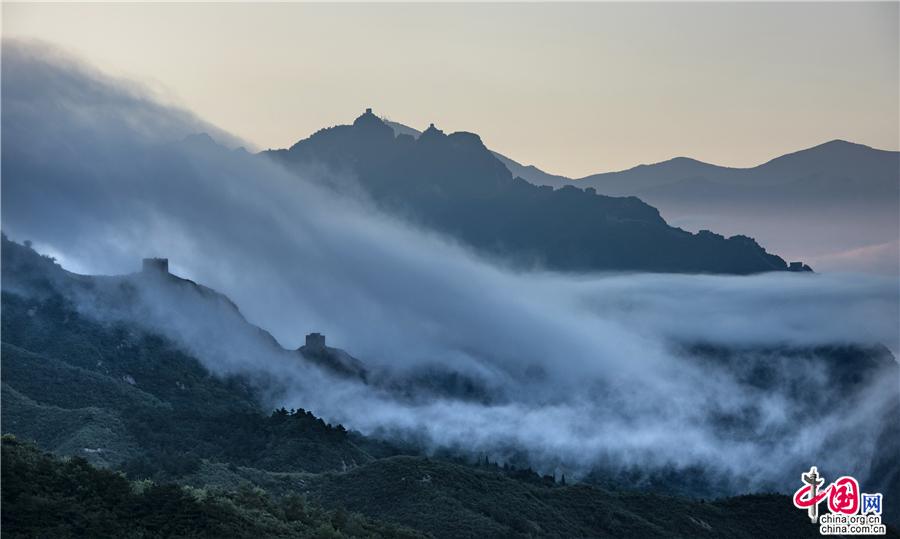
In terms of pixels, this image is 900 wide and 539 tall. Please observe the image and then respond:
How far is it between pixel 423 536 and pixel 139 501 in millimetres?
50643

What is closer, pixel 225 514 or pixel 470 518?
pixel 225 514

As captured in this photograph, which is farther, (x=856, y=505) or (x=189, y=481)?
(x=189, y=481)

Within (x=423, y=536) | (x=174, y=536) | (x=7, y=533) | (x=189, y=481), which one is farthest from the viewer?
(x=189, y=481)

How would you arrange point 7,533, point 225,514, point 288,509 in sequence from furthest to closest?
1. point 288,509
2. point 225,514
3. point 7,533

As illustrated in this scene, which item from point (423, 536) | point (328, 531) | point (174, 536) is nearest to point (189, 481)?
point (423, 536)

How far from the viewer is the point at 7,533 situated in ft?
381

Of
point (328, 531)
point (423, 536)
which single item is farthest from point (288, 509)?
point (423, 536)

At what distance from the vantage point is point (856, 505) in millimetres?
164750

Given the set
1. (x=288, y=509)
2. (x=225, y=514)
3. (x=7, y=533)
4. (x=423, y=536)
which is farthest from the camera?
(x=423, y=536)

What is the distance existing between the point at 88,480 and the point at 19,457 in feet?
22.3

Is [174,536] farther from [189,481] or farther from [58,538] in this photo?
[189,481]

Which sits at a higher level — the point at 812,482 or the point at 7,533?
the point at 812,482

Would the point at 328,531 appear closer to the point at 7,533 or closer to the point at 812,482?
the point at 7,533

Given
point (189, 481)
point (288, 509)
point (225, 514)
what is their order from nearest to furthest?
1. point (225, 514)
2. point (288, 509)
3. point (189, 481)
